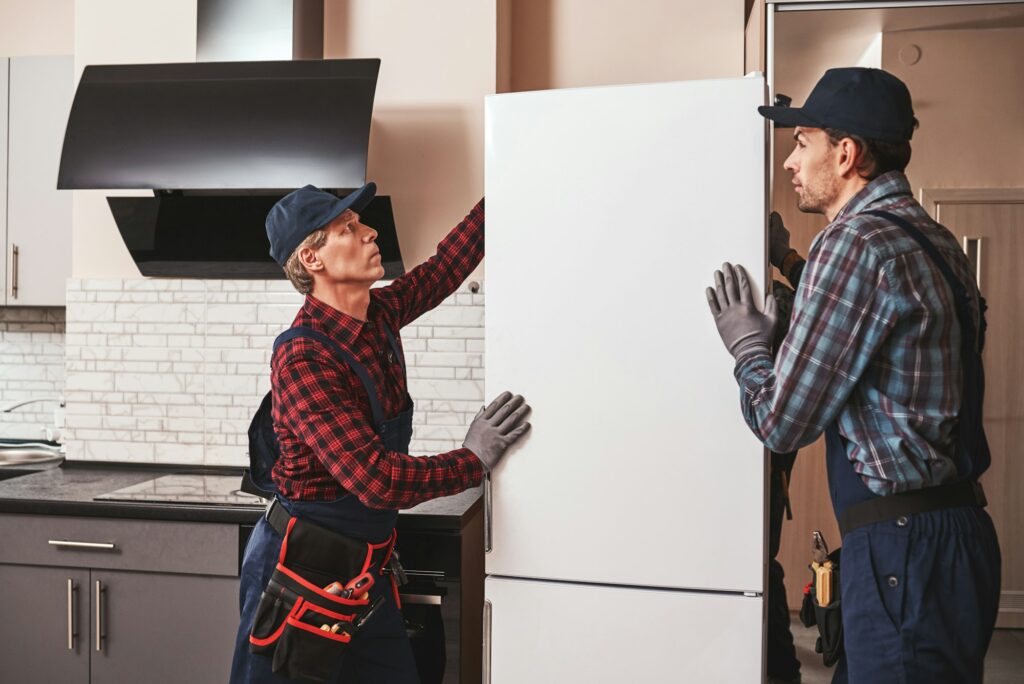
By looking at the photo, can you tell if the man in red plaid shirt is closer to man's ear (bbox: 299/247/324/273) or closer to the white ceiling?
man's ear (bbox: 299/247/324/273)

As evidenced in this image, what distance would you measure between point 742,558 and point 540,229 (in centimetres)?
76

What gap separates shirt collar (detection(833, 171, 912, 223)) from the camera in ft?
5.03

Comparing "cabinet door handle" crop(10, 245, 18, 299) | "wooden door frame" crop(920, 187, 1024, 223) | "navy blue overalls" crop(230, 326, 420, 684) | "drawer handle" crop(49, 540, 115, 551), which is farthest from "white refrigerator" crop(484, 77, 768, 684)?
"cabinet door handle" crop(10, 245, 18, 299)

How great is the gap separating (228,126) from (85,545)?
4.00 feet

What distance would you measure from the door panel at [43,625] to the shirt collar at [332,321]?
1.16 metres

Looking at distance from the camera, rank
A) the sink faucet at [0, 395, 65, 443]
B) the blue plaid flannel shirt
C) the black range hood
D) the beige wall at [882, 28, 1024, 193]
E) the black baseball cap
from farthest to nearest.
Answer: the sink faucet at [0, 395, 65, 443]
the beige wall at [882, 28, 1024, 193]
the black range hood
the black baseball cap
the blue plaid flannel shirt

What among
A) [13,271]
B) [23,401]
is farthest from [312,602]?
[23,401]

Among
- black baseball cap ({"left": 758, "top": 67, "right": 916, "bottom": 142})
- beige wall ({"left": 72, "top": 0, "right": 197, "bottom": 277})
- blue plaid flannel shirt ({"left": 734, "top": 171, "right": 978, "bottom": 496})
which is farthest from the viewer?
beige wall ({"left": 72, "top": 0, "right": 197, "bottom": 277})

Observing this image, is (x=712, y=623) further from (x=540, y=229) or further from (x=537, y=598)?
(x=540, y=229)

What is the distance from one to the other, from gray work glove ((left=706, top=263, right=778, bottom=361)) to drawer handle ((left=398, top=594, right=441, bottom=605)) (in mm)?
1022

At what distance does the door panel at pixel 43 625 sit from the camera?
7.92 feet

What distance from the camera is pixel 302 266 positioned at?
6.11ft

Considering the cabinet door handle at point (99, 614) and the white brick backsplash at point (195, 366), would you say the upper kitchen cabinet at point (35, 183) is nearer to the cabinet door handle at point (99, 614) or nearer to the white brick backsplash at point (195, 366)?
the white brick backsplash at point (195, 366)

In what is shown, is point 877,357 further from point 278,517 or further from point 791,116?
point 278,517
